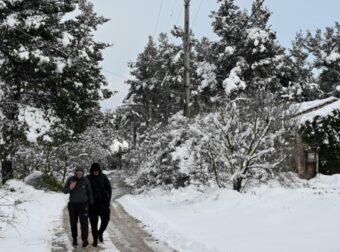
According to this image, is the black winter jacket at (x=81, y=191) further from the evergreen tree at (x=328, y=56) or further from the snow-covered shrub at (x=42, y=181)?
the evergreen tree at (x=328, y=56)

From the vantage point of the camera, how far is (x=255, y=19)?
45.0 meters

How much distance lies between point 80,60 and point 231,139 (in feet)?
37.4

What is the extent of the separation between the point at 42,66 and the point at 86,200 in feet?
40.5

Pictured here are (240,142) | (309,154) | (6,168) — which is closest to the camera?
(240,142)

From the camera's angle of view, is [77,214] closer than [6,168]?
Yes

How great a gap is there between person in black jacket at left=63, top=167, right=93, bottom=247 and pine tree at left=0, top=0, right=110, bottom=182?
1196 centimetres

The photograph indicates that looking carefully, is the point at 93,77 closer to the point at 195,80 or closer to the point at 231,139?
the point at 231,139

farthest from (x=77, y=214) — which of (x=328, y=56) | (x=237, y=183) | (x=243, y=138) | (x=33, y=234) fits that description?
(x=328, y=56)

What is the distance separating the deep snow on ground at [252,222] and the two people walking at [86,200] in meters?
1.57

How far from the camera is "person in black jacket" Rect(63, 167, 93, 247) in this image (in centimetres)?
1078

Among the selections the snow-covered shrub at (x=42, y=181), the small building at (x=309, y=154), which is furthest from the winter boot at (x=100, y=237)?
the snow-covered shrub at (x=42, y=181)

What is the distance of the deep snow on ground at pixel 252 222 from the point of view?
9205mm

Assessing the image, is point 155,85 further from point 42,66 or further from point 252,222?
point 252,222

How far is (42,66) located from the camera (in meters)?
21.8
